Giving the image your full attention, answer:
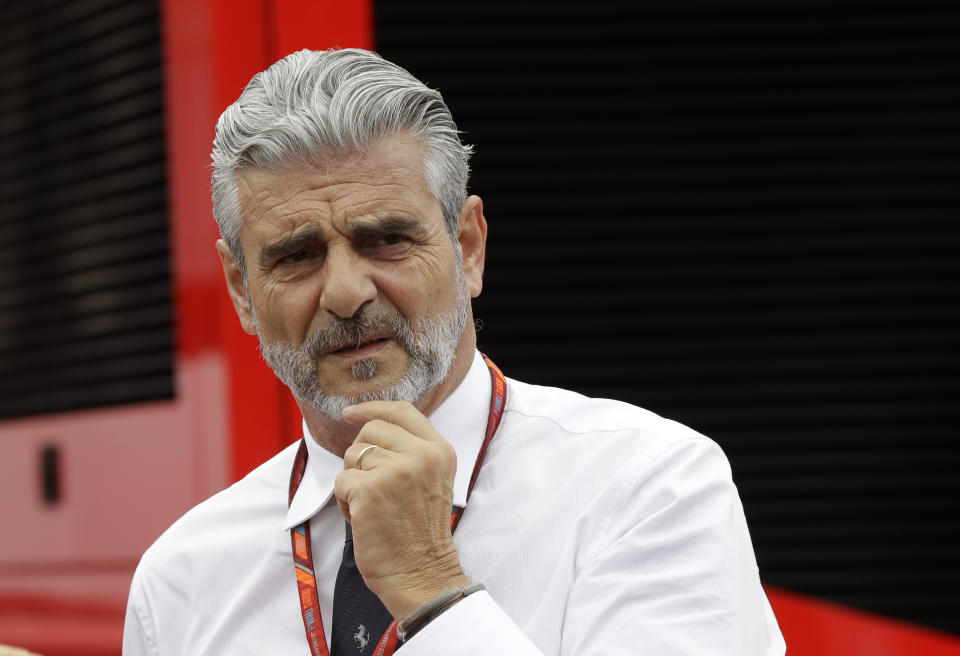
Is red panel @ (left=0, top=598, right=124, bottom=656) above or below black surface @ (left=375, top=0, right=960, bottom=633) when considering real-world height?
below

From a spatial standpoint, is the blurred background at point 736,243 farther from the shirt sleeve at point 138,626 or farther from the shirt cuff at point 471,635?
the shirt cuff at point 471,635

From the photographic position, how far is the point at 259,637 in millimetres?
1696

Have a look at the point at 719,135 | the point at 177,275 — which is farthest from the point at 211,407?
the point at 719,135

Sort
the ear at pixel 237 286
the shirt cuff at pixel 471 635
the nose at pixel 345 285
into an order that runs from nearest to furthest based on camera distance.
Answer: the shirt cuff at pixel 471 635
the nose at pixel 345 285
the ear at pixel 237 286

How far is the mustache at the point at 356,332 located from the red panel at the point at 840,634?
225 cm

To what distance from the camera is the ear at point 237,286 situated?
72.4 inches

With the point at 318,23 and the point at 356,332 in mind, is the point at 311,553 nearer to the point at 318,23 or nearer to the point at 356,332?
the point at 356,332

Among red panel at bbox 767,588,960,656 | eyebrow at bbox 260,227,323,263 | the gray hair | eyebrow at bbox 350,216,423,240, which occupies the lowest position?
red panel at bbox 767,588,960,656

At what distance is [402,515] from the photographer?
4.63ft

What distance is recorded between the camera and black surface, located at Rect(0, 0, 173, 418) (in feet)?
13.3

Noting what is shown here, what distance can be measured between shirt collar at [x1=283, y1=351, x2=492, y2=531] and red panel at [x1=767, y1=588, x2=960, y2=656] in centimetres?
204

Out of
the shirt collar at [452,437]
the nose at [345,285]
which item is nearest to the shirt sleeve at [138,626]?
the shirt collar at [452,437]

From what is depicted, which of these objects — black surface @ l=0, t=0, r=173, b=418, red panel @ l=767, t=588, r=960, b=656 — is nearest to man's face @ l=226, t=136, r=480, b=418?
red panel @ l=767, t=588, r=960, b=656

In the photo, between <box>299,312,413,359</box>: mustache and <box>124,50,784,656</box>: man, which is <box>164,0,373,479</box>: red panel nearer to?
<box>124,50,784,656</box>: man
